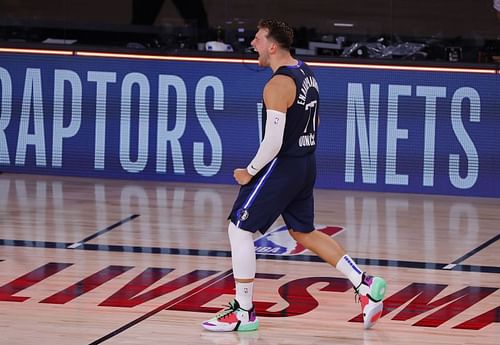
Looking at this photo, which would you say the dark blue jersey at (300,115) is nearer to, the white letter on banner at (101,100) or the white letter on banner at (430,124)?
the white letter on banner at (430,124)

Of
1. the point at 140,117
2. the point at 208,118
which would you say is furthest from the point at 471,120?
the point at 140,117

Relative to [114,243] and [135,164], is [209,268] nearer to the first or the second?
[114,243]

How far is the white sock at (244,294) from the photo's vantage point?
7438mm

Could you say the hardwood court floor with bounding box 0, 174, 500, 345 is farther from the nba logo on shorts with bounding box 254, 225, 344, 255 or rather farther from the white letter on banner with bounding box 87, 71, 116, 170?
the white letter on banner with bounding box 87, 71, 116, 170

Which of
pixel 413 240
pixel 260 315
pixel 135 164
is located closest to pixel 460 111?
pixel 413 240

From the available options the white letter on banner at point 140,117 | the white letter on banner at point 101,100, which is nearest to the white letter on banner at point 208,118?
the white letter on banner at point 140,117

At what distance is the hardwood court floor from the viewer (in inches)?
295

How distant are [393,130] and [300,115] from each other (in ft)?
17.2

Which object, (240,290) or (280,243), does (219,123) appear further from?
(240,290)

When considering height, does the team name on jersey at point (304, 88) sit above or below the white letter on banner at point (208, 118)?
above

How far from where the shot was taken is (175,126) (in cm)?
1289

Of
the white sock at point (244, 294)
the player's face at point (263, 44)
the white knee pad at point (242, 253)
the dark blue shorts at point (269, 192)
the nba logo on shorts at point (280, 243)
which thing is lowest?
the nba logo on shorts at point (280, 243)

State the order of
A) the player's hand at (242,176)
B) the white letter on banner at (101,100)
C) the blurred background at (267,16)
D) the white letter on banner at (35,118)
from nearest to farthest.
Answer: the player's hand at (242,176)
the blurred background at (267,16)
the white letter on banner at (101,100)
the white letter on banner at (35,118)

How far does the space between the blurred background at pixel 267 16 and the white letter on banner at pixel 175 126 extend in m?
0.34
